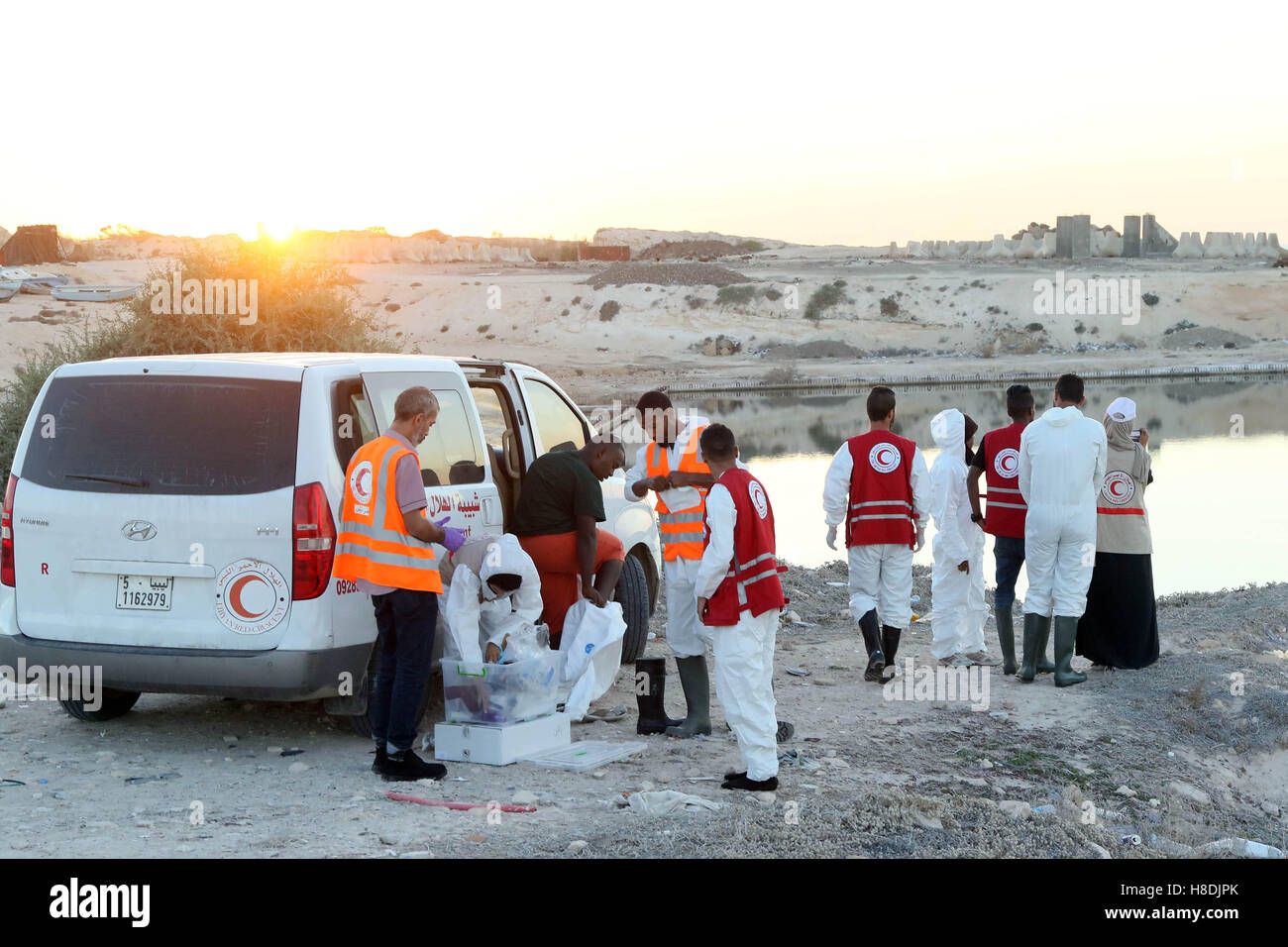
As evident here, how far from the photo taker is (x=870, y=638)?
9.21 metres

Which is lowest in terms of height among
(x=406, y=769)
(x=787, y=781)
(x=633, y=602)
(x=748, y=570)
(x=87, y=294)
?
(x=787, y=781)

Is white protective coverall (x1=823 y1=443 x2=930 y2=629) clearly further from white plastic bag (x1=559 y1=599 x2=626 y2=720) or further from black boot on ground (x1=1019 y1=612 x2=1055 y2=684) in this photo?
white plastic bag (x1=559 y1=599 x2=626 y2=720)

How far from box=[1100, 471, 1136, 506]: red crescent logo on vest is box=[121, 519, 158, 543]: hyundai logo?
612cm

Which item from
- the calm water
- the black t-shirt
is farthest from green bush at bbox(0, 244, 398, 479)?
the black t-shirt

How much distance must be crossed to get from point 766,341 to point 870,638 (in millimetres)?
47540

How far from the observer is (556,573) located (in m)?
7.75

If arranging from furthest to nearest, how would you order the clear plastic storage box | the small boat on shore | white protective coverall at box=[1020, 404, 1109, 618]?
1. the small boat on shore
2. white protective coverall at box=[1020, 404, 1109, 618]
3. the clear plastic storage box

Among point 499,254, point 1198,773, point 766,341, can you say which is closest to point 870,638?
point 1198,773

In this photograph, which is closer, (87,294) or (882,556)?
(882,556)

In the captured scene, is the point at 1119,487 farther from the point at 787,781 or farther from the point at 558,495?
the point at 558,495

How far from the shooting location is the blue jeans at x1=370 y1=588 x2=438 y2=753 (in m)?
6.47

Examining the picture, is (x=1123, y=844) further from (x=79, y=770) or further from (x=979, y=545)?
(x=79, y=770)

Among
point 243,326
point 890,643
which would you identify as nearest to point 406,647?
point 890,643

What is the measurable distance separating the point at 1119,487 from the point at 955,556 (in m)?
1.19
